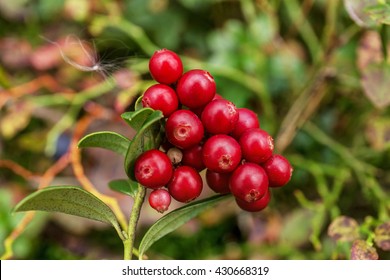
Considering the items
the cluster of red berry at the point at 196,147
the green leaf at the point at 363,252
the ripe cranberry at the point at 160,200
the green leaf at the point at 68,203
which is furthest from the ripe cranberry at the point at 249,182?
the green leaf at the point at 363,252

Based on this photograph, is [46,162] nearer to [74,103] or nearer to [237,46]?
[74,103]

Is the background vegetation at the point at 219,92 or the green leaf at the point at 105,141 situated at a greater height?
the background vegetation at the point at 219,92

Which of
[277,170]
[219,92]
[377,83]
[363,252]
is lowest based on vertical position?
[363,252]

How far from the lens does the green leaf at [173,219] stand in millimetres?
829

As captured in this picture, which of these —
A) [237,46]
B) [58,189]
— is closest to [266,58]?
[237,46]

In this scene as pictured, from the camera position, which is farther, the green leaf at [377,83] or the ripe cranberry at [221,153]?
the green leaf at [377,83]

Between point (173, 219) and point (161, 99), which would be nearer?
point (161, 99)

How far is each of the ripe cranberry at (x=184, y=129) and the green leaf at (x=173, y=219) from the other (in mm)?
133

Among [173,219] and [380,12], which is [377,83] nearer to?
[380,12]

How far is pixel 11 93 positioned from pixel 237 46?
74cm

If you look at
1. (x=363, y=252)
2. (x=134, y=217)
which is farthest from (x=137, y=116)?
(x=363, y=252)

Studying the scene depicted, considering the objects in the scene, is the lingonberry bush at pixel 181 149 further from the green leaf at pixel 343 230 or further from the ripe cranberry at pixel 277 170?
the green leaf at pixel 343 230

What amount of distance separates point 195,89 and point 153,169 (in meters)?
0.13

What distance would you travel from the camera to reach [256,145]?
2.44 ft
